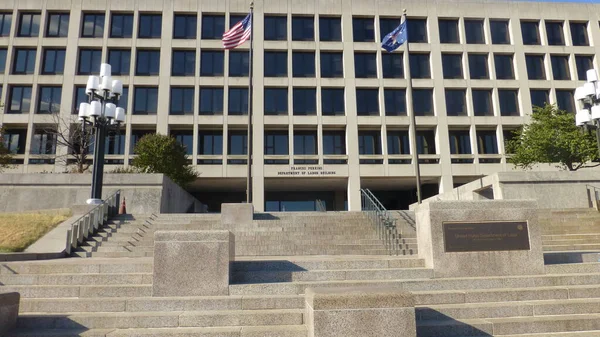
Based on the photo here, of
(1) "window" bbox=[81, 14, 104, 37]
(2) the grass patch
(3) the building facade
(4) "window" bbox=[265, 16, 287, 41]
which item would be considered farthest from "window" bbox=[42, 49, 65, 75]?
(2) the grass patch

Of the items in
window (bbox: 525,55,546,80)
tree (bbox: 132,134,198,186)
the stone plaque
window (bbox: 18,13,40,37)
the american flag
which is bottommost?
the stone plaque

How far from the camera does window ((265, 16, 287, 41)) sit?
35.3m

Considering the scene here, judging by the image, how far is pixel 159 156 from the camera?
22.2 m

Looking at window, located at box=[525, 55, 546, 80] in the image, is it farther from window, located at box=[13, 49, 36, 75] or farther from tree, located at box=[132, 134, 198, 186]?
window, located at box=[13, 49, 36, 75]

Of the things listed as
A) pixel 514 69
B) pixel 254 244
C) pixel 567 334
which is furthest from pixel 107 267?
pixel 514 69

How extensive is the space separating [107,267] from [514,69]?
38613 mm

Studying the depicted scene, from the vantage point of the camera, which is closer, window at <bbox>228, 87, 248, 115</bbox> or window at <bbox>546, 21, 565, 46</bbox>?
window at <bbox>228, 87, 248, 115</bbox>

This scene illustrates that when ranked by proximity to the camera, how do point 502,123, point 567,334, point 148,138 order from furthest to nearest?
point 502,123, point 148,138, point 567,334

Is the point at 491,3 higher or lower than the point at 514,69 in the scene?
higher

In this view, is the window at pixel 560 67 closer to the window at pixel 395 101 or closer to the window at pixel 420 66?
the window at pixel 420 66

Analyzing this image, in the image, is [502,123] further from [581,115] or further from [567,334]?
[567,334]

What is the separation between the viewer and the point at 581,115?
1625 centimetres

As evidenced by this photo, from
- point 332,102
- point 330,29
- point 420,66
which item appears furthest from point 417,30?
point 332,102

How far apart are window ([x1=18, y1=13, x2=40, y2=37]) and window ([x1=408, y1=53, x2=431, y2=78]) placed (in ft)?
112
